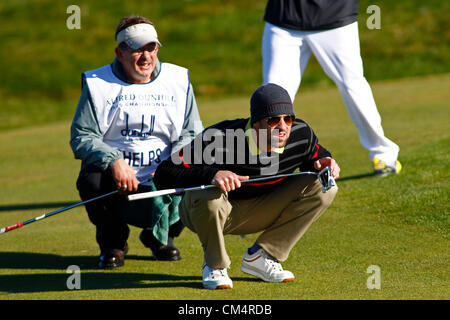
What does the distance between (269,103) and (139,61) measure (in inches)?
56.1

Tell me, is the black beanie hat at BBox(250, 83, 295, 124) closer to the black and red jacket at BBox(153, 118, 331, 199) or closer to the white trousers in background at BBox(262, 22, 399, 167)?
the black and red jacket at BBox(153, 118, 331, 199)

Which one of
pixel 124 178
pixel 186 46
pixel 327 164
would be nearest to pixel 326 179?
pixel 327 164

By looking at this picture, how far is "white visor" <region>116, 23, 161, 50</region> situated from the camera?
18.0 feet

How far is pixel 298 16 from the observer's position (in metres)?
7.46

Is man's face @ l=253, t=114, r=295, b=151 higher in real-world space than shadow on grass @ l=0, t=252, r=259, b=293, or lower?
higher

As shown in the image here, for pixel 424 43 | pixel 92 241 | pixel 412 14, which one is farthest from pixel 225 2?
pixel 92 241

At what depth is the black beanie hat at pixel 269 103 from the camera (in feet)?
14.8

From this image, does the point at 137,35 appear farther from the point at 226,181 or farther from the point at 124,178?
the point at 226,181

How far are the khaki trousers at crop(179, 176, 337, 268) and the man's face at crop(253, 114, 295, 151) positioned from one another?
359 mm

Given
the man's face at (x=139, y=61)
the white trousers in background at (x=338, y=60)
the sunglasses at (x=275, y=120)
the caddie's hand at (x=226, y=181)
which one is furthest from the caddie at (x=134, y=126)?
the white trousers in background at (x=338, y=60)

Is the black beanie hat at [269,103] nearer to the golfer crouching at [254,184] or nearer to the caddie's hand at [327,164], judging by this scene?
the golfer crouching at [254,184]

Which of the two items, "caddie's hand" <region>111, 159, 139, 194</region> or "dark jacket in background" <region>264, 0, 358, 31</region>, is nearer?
"caddie's hand" <region>111, 159, 139, 194</region>

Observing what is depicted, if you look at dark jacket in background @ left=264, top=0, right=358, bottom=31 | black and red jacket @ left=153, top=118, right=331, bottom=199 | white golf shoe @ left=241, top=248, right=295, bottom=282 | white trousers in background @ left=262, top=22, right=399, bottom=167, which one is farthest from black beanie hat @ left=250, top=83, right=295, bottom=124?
dark jacket in background @ left=264, top=0, right=358, bottom=31

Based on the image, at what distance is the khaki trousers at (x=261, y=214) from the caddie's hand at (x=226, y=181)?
4.6 inches
